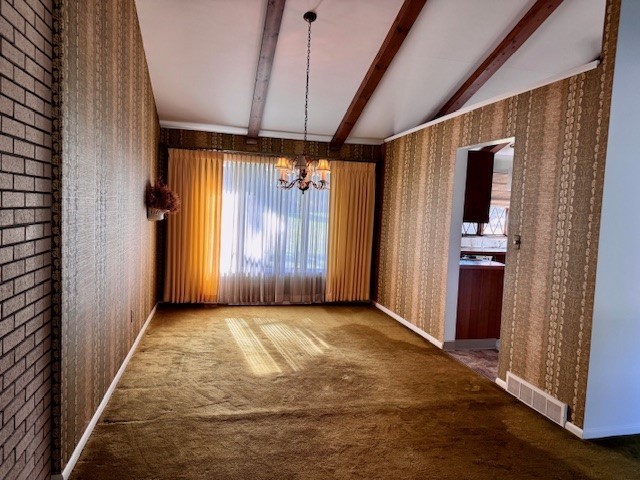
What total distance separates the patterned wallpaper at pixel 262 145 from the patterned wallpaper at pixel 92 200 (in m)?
1.78

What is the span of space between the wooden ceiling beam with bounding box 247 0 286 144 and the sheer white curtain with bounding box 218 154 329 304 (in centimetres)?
70

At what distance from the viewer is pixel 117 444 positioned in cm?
245

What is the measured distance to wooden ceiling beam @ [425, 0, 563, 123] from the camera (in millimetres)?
3312

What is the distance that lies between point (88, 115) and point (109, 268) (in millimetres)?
1055

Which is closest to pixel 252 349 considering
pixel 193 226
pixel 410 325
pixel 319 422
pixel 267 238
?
pixel 319 422

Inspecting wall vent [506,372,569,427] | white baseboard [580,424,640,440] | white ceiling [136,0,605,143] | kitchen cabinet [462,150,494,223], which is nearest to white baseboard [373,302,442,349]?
wall vent [506,372,569,427]

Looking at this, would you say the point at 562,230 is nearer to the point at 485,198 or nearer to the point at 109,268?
the point at 485,198

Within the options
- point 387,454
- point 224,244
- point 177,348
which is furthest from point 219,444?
point 224,244

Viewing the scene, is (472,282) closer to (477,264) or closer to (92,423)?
(477,264)

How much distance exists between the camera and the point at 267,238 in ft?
19.3

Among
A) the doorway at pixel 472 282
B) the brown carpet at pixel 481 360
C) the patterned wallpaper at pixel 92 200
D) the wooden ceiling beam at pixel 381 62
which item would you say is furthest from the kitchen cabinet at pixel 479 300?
the patterned wallpaper at pixel 92 200

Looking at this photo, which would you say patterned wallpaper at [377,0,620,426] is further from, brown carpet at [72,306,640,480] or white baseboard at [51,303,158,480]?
white baseboard at [51,303,158,480]

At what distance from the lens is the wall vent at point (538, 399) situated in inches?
113

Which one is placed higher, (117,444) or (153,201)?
(153,201)
